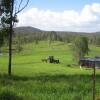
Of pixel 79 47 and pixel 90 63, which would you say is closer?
pixel 90 63

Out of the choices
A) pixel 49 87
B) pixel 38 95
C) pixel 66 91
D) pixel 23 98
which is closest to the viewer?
pixel 23 98

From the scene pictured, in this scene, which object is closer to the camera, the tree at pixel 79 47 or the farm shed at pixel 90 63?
the farm shed at pixel 90 63

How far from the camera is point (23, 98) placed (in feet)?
48.4

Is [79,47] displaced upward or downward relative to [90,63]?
downward

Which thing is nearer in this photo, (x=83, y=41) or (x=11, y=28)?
(x=11, y=28)

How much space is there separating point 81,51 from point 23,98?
89.7m

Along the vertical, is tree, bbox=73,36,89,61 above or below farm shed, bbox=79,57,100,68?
below

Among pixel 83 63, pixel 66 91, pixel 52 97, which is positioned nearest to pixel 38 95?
pixel 52 97

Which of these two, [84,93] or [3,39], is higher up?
[3,39]

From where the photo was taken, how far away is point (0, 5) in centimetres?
3431

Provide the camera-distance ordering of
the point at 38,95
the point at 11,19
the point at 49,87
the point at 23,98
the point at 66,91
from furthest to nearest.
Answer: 1. the point at 11,19
2. the point at 49,87
3. the point at 66,91
4. the point at 38,95
5. the point at 23,98

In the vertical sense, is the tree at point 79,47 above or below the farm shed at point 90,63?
below

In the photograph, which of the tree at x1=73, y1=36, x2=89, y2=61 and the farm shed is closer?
the farm shed

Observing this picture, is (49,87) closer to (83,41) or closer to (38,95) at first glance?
(38,95)
